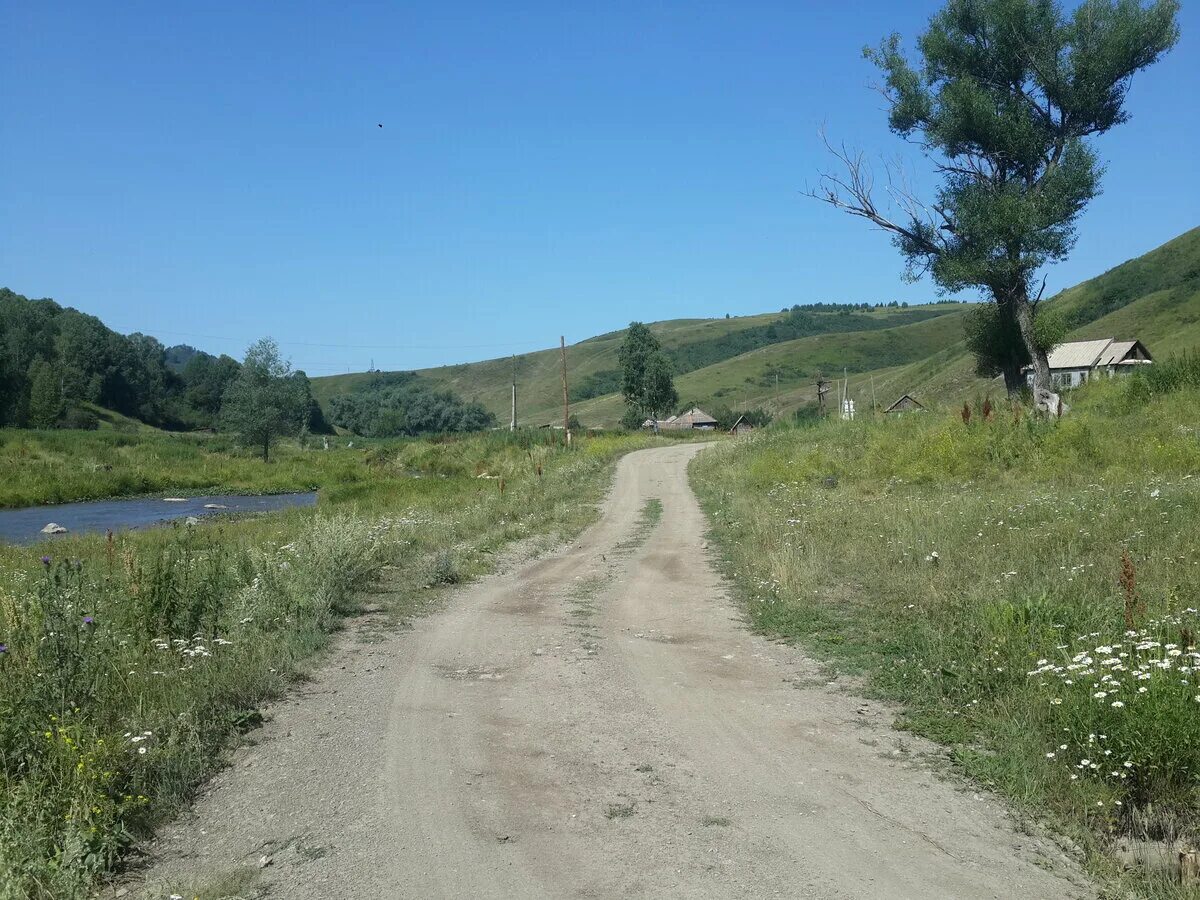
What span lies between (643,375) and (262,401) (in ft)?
124

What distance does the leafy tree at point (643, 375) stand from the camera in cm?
9419

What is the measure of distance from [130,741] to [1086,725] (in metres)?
5.67

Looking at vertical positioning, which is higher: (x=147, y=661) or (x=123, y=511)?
(x=147, y=661)

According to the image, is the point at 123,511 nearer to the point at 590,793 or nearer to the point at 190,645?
the point at 190,645

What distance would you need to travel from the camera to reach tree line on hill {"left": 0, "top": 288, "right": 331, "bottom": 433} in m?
85.2

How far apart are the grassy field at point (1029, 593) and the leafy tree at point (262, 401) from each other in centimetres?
5675

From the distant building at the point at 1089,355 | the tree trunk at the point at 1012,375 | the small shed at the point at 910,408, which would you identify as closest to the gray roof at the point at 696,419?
the small shed at the point at 910,408

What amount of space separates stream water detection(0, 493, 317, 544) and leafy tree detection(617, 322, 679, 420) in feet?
155

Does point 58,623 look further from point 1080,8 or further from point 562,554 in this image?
point 1080,8

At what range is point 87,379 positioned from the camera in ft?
359

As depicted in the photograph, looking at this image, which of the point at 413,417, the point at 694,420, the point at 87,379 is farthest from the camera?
the point at 413,417

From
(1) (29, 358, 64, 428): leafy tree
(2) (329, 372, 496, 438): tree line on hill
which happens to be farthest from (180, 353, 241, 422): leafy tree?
(1) (29, 358, 64, 428): leafy tree

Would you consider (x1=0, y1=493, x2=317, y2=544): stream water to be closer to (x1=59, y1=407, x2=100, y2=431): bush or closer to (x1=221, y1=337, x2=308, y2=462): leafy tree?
(x1=221, y1=337, x2=308, y2=462): leafy tree

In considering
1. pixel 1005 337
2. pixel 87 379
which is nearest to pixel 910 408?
pixel 1005 337
